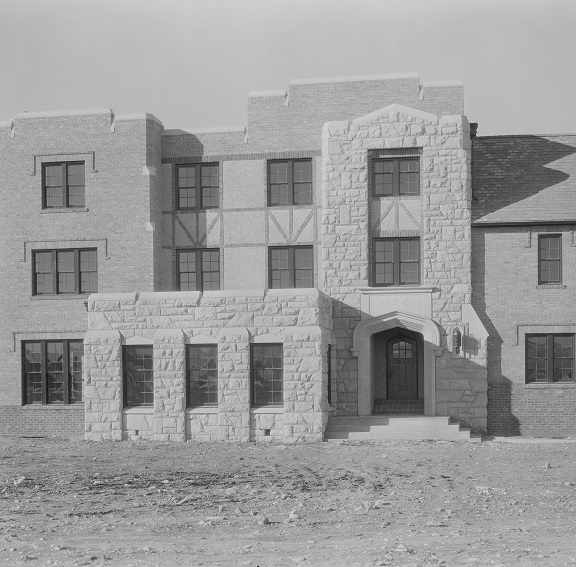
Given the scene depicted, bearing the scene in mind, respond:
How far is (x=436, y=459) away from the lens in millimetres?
20969

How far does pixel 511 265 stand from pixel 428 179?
128 inches

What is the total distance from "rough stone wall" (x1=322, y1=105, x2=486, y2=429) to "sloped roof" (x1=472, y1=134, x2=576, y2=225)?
891 millimetres

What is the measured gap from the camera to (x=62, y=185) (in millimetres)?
28547

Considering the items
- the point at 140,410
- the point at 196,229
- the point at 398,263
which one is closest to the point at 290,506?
the point at 140,410

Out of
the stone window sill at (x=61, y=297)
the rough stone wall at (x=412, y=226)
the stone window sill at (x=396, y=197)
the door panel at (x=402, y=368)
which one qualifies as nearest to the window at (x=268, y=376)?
the rough stone wall at (x=412, y=226)

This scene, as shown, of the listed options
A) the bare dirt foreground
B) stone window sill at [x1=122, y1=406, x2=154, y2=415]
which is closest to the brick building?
stone window sill at [x1=122, y1=406, x2=154, y2=415]

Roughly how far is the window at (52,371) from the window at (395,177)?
964 cm

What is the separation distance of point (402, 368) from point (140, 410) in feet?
24.6

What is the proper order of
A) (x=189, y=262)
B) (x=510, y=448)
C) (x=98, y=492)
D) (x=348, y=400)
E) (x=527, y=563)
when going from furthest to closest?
(x=189, y=262), (x=348, y=400), (x=510, y=448), (x=98, y=492), (x=527, y=563)

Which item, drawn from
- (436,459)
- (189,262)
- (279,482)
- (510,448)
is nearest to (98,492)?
(279,482)

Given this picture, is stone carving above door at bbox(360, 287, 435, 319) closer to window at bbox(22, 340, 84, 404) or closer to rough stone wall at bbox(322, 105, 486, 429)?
rough stone wall at bbox(322, 105, 486, 429)

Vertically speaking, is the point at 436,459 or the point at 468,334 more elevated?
the point at 468,334

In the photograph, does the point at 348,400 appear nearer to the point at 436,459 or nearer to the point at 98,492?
the point at 436,459

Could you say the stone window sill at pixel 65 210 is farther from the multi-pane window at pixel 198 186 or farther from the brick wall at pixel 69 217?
the multi-pane window at pixel 198 186
